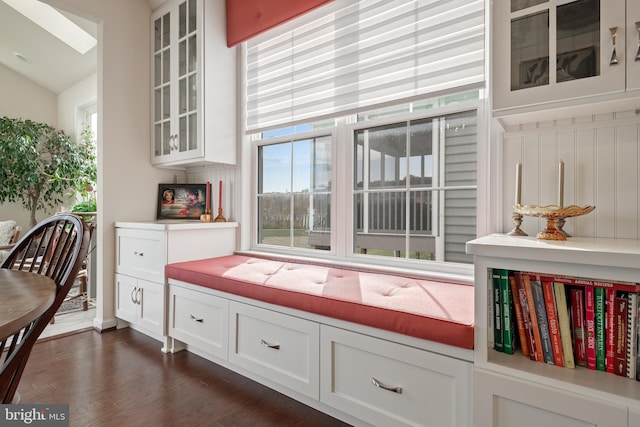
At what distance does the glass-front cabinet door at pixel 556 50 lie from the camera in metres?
1.10

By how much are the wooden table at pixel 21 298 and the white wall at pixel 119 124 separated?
5.79 feet

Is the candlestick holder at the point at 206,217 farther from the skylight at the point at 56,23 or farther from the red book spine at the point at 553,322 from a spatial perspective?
the skylight at the point at 56,23

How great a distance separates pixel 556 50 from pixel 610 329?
0.95m

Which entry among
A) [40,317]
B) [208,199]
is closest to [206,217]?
[208,199]

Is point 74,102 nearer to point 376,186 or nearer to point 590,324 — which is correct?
point 376,186

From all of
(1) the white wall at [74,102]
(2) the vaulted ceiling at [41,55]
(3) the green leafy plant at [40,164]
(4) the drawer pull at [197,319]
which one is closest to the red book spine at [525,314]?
(4) the drawer pull at [197,319]

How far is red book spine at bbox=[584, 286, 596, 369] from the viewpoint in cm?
Result: 107

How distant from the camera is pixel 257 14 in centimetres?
246

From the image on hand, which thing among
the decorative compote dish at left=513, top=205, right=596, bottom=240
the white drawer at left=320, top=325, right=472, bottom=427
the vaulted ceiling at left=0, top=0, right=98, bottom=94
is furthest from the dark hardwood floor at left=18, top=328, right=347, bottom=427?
the vaulted ceiling at left=0, top=0, right=98, bottom=94

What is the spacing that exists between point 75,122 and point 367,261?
207 inches

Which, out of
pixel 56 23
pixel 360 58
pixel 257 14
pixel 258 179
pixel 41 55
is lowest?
pixel 258 179

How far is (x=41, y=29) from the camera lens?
13.8 ft

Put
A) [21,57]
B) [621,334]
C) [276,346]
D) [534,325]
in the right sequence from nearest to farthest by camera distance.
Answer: [621,334] → [534,325] → [276,346] → [21,57]

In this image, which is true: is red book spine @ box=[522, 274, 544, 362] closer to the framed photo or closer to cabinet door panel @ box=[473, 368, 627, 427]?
cabinet door panel @ box=[473, 368, 627, 427]
